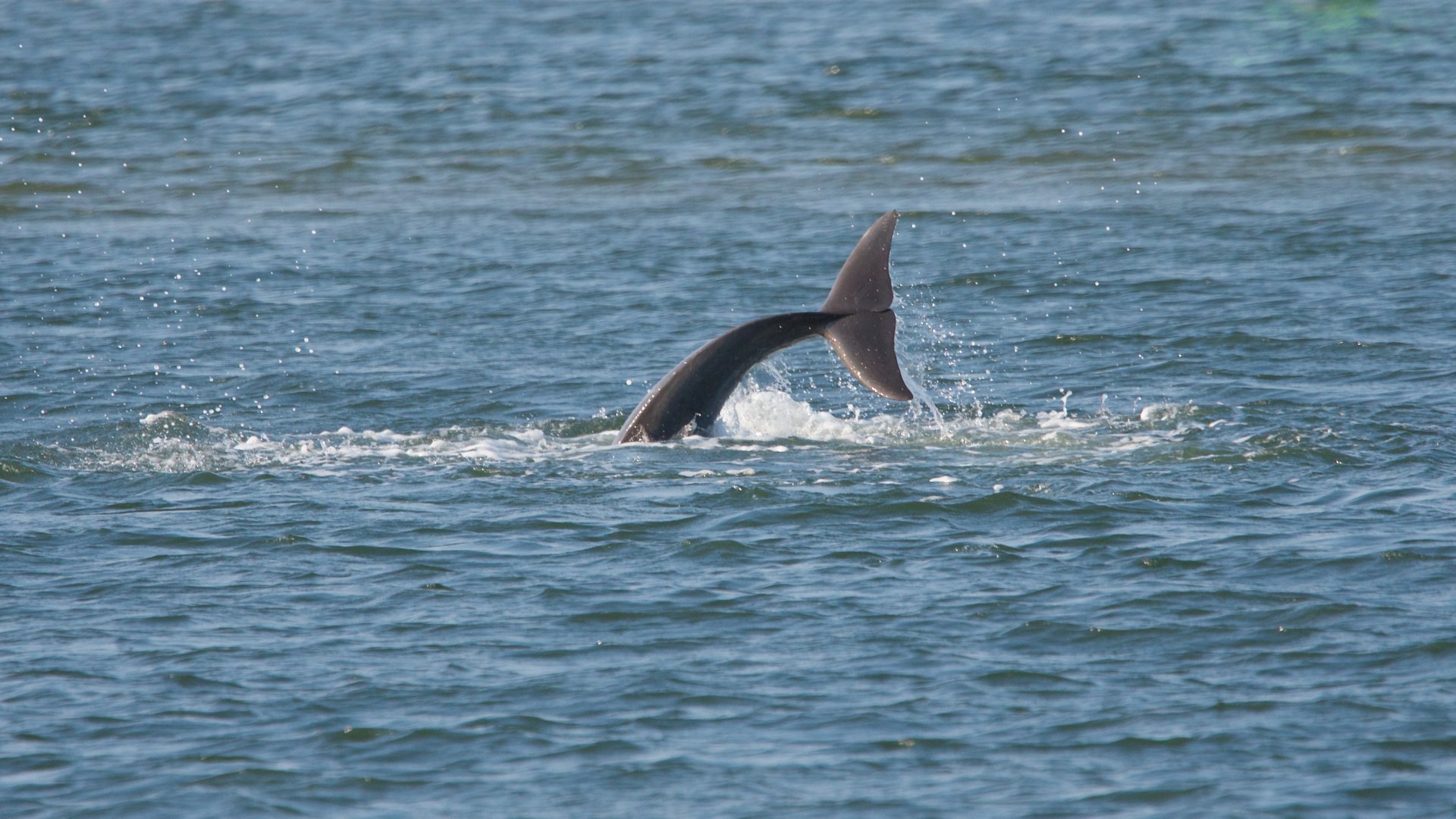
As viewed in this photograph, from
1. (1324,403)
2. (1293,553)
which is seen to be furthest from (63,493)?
(1324,403)

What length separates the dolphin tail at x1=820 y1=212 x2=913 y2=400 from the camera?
44.2 ft

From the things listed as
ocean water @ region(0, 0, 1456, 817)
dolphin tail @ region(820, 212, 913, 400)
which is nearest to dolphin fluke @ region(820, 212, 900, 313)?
dolphin tail @ region(820, 212, 913, 400)

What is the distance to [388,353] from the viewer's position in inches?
728

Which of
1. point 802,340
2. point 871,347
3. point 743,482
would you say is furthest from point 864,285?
point 743,482

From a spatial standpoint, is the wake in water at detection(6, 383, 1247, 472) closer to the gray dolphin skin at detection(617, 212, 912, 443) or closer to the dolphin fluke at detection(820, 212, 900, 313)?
the gray dolphin skin at detection(617, 212, 912, 443)

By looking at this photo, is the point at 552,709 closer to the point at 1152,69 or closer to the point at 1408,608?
the point at 1408,608

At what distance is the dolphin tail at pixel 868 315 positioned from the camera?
1346 cm

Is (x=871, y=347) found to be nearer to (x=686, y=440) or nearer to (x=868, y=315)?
(x=868, y=315)

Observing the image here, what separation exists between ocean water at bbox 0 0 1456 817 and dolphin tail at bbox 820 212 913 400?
70 centimetres

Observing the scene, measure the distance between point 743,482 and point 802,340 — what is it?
52.7 inches

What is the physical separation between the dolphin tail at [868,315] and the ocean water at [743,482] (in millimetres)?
695

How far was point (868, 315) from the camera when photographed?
13.6m

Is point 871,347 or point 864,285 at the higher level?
point 864,285

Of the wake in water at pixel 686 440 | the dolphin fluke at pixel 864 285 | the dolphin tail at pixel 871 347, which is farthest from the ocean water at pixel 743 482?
the dolphin fluke at pixel 864 285
